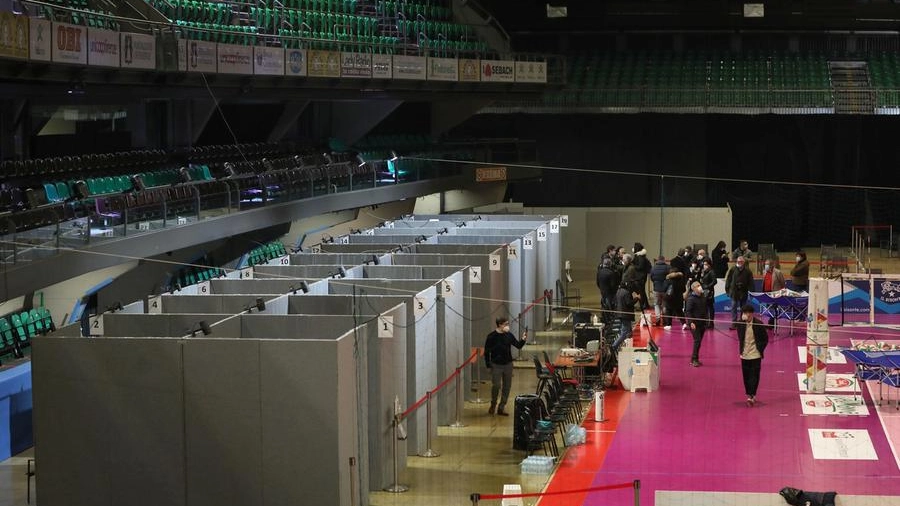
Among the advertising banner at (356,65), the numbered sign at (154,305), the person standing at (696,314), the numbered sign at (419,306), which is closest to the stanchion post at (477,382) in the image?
the numbered sign at (419,306)

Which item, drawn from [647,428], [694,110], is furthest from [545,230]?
[694,110]

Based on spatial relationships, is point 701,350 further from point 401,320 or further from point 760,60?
point 760,60

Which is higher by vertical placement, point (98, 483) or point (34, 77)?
point (34, 77)

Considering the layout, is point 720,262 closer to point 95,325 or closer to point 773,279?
point 773,279

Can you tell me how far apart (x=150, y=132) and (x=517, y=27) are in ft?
50.7

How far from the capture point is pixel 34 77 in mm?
20734

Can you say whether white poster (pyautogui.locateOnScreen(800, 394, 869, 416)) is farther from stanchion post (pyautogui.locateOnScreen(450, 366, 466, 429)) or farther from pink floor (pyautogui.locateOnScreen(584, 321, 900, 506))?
stanchion post (pyautogui.locateOnScreen(450, 366, 466, 429))

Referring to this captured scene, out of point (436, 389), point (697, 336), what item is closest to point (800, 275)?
point (697, 336)

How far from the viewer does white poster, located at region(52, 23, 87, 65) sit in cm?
2030

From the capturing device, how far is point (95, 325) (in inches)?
545

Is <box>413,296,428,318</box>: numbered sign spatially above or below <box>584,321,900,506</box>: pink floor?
above

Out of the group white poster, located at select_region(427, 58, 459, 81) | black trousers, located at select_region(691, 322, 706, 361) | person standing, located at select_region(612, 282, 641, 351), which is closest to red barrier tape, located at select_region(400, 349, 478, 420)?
person standing, located at select_region(612, 282, 641, 351)

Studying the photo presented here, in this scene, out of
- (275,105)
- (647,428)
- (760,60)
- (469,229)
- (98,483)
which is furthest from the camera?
(760,60)

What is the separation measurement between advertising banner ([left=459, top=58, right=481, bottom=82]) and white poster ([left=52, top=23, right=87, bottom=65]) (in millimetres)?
14486
